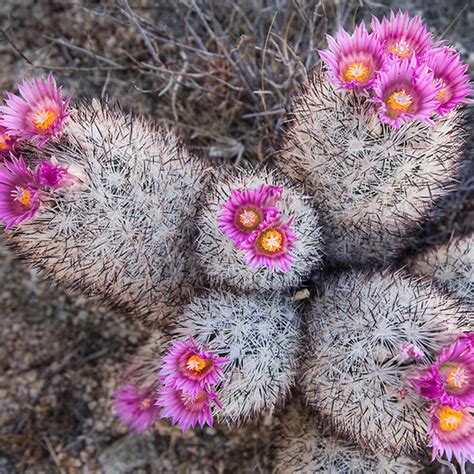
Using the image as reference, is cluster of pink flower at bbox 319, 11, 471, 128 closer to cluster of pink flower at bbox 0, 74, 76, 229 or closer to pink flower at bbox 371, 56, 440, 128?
pink flower at bbox 371, 56, 440, 128

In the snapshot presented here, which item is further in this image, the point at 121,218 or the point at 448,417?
the point at 121,218

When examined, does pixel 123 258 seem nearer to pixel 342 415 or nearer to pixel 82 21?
pixel 342 415

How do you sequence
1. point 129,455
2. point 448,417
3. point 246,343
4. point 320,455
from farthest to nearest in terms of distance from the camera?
point 129,455
point 320,455
point 246,343
point 448,417

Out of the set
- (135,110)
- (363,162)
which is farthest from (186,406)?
(135,110)

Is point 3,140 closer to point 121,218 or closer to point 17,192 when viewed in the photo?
point 17,192

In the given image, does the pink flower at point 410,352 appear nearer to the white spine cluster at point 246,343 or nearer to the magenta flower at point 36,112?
the white spine cluster at point 246,343

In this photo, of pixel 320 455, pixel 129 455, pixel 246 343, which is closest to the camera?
pixel 246 343

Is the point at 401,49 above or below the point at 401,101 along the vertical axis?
above

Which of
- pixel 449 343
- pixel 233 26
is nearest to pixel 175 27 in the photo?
pixel 233 26
